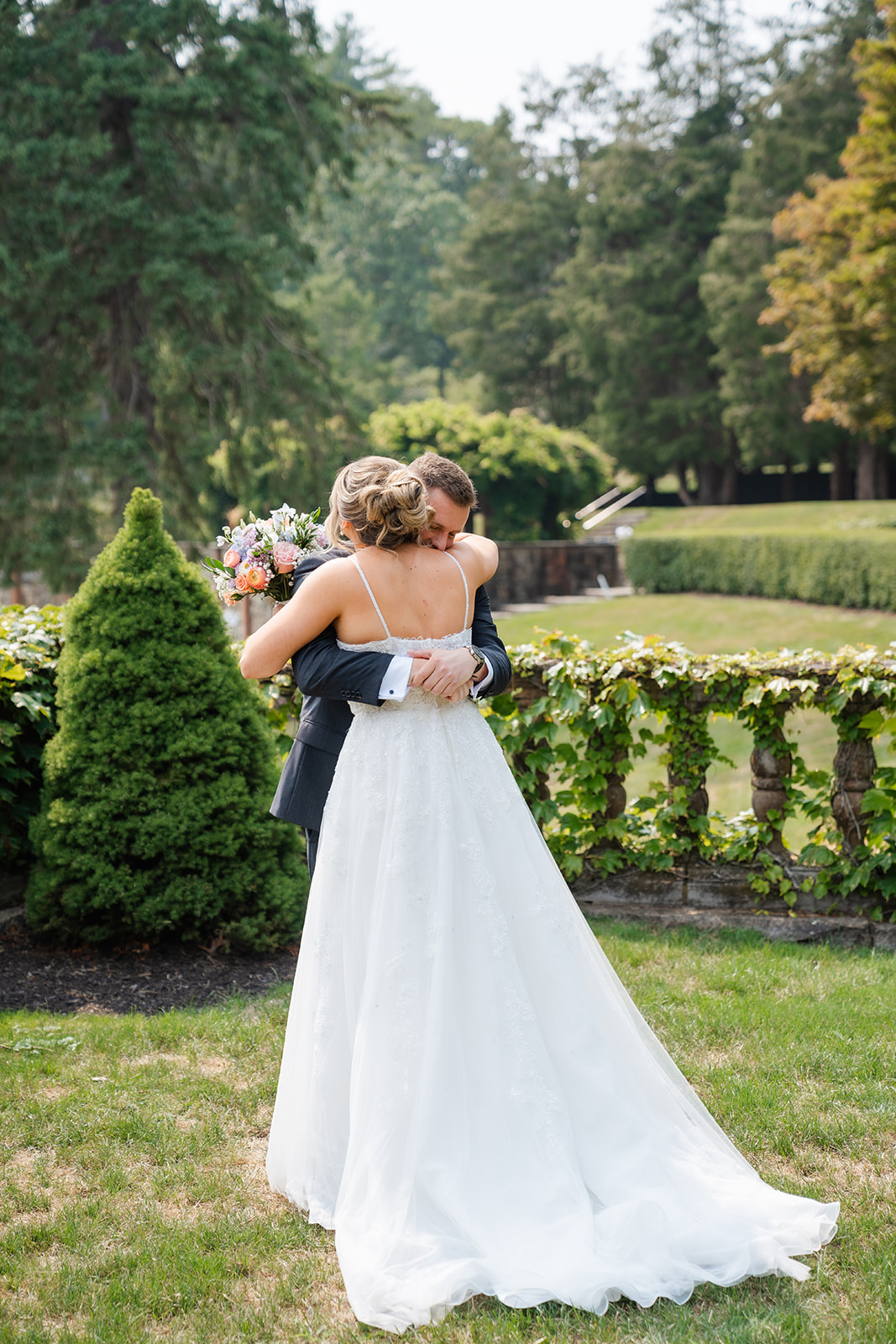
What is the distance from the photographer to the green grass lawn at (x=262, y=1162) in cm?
245

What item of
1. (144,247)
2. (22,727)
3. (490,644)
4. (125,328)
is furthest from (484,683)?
(125,328)

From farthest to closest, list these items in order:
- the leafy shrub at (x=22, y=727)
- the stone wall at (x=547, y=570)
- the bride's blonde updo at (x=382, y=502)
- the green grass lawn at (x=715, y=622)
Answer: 1. the stone wall at (x=547, y=570)
2. the green grass lawn at (x=715, y=622)
3. the leafy shrub at (x=22, y=727)
4. the bride's blonde updo at (x=382, y=502)

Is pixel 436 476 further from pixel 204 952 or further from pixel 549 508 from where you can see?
pixel 549 508

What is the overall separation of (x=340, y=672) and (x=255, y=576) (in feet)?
1.68

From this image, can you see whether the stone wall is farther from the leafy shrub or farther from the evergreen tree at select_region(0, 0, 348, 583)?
the leafy shrub

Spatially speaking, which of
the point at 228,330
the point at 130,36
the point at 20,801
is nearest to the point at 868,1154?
the point at 20,801

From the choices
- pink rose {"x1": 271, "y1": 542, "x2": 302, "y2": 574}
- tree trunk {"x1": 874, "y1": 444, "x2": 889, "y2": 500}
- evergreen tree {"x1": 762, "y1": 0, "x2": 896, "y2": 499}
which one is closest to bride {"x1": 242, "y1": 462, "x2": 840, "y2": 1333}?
pink rose {"x1": 271, "y1": 542, "x2": 302, "y2": 574}

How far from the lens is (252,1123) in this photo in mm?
3432

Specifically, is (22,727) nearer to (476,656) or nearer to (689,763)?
(476,656)

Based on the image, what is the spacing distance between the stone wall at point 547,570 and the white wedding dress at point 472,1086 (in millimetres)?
19397

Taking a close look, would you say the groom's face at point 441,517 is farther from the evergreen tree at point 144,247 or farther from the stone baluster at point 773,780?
the evergreen tree at point 144,247

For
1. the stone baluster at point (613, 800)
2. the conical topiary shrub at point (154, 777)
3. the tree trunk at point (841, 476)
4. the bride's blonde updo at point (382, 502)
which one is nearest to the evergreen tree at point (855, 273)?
the tree trunk at point (841, 476)

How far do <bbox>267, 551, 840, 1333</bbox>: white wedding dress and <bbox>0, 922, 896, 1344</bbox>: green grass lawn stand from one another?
96mm

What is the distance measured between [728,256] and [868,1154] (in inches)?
1342
